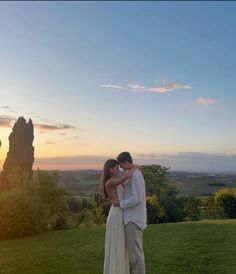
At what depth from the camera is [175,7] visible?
25.4ft

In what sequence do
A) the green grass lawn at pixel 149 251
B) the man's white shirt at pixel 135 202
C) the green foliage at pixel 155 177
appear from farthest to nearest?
the green foliage at pixel 155 177
the green grass lawn at pixel 149 251
the man's white shirt at pixel 135 202

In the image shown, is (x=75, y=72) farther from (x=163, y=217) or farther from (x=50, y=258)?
(x=163, y=217)

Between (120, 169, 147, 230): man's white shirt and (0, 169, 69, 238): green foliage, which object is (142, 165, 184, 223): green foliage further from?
(120, 169, 147, 230): man's white shirt

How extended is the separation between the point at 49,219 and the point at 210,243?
23.6ft

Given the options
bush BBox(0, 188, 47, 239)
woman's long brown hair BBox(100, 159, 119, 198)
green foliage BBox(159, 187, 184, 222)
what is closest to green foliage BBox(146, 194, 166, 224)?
green foliage BBox(159, 187, 184, 222)

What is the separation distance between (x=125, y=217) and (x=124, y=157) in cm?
102

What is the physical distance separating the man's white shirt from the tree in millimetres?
30876

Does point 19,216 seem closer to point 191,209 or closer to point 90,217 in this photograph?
point 90,217

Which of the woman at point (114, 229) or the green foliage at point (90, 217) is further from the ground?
the woman at point (114, 229)

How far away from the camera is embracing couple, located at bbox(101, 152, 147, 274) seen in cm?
695

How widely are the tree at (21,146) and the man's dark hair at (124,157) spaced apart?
3082 cm

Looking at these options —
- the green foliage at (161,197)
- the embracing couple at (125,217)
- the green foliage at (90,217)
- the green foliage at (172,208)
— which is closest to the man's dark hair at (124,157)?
the embracing couple at (125,217)

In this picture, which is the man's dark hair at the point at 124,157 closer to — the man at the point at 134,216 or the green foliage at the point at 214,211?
the man at the point at 134,216

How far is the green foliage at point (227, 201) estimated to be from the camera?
30.7m
